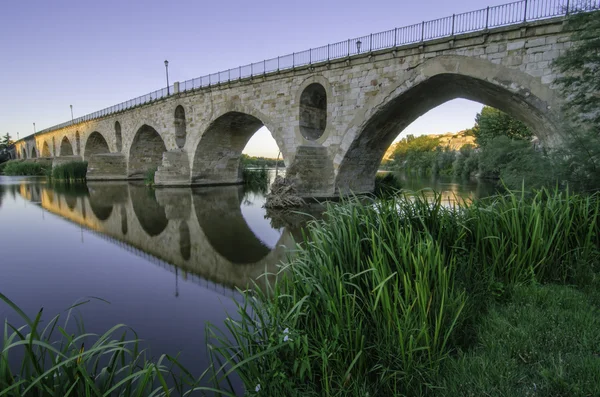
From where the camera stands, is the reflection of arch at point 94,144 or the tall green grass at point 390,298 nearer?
the tall green grass at point 390,298

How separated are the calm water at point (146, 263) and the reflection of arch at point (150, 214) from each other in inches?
1.5

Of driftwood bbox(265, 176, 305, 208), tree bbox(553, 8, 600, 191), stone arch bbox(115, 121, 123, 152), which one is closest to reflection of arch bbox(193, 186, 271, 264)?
driftwood bbox(265, 176, 305, 208)

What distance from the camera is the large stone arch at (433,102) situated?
9.75 meters

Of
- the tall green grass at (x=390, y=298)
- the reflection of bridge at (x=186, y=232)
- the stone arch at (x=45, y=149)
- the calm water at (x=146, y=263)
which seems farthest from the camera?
the stone arch at (x=45, y=149)

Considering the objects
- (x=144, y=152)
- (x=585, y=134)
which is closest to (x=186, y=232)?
(x=585, y=134)

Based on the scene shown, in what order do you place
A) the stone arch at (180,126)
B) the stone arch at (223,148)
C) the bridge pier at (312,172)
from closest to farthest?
1. the bridge pier at (312,172)
2. the stone arch at (223,148)
3. the stone arch at (180,126)

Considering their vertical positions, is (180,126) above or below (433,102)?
above

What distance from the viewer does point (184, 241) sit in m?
8.41

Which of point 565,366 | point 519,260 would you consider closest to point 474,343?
point 565,366

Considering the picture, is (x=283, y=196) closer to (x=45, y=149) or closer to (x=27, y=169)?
(x=27, y=169)

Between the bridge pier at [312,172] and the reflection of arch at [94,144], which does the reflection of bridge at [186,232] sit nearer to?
the bridge pier at [312,172]

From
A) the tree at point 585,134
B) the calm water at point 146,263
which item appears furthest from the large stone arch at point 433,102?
the calm water at point 146,263

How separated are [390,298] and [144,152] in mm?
30641

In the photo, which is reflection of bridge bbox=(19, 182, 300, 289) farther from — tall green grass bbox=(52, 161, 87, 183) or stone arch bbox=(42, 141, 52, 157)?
stone arch bbox=(42, 141, 52, 157)
